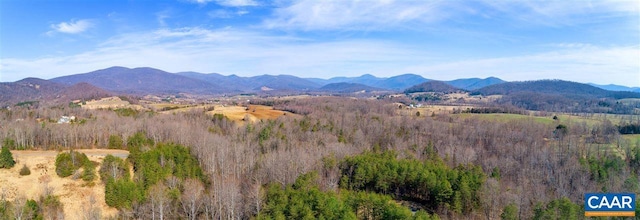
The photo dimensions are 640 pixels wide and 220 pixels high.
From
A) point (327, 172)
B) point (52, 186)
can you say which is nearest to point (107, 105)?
point (52, 186)

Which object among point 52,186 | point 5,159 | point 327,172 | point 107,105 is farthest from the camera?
point 107,105

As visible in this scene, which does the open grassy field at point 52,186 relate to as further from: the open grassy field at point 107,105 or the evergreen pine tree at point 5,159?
the open grassy field at point 107,105

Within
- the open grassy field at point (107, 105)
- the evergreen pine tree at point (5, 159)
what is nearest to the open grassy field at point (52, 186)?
the evergreen pine tree at point (5, 159)

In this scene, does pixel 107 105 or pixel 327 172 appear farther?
pixel 107 105

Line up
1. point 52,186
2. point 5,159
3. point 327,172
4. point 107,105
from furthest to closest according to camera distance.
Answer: point 107,105, point 327,172, point 5,159, point 52,186

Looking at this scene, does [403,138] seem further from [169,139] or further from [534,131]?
[169,139]

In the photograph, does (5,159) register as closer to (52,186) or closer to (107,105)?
(52,186)

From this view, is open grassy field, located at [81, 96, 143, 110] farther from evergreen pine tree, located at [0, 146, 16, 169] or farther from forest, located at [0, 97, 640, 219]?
evergreen pine tree, located at [0, 146, 16, 169]
